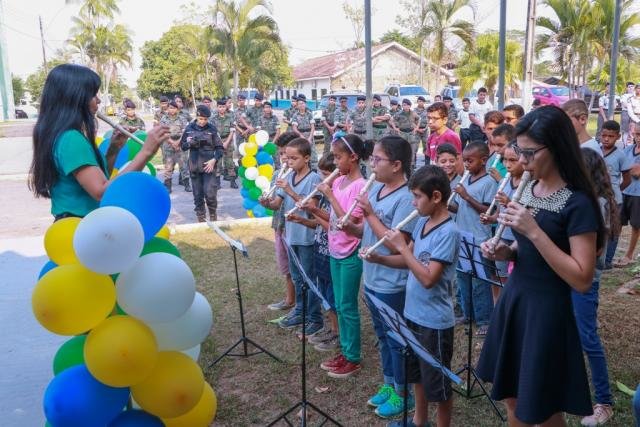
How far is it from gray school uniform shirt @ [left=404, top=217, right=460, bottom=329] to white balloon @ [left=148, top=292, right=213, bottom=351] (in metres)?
1.14

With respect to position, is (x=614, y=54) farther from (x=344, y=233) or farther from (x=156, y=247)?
(x=156, y=247)

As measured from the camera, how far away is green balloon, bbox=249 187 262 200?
873 cm

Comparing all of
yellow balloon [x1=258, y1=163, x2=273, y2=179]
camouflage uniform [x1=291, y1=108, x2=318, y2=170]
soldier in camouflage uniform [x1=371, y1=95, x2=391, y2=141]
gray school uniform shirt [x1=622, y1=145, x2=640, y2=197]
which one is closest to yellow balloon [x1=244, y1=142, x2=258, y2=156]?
yellow balloon [x1=258, y1=163, x2=273, y2=179]

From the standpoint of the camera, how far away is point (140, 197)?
254cm

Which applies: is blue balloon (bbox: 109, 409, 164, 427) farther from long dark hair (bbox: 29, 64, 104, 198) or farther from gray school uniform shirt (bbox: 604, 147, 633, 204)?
gray school uniform shirt (bbox: 604, 147, 633, 204)

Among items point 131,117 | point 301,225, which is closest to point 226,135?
point 131,117

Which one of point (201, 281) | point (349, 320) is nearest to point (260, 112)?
point (201, 281)

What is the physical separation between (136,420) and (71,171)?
48.7 inches

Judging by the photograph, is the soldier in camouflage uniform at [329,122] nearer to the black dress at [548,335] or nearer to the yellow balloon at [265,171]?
the yellow balloon at [265,171]

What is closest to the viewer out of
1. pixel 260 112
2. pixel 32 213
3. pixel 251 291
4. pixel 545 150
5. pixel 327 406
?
pixel 545 150

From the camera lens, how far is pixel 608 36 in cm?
1870

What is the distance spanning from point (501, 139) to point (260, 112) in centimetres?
1029

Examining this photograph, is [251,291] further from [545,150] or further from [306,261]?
[545,150]

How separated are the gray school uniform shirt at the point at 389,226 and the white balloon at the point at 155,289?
1.38 m
